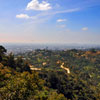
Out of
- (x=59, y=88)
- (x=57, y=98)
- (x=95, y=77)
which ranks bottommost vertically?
(x=95, y=77)

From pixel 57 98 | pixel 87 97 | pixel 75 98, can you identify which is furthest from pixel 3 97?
pixel 87 97

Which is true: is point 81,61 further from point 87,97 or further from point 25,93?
point 25,93

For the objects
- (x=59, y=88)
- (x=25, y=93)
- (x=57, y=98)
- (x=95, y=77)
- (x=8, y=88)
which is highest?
(x=8, y=88)

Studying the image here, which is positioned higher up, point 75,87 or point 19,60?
point 19,60

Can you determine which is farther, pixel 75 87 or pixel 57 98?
pixel 75 87

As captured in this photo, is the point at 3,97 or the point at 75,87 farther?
the point at 75,87

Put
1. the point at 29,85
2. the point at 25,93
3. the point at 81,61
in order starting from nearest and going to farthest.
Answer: the point at 25,93
the point at 29,85
the point at 81,61

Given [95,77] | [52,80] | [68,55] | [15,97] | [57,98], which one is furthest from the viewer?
[68,55]

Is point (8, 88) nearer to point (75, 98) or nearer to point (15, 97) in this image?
point (15, 97)

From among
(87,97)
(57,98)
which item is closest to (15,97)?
(57,98)
